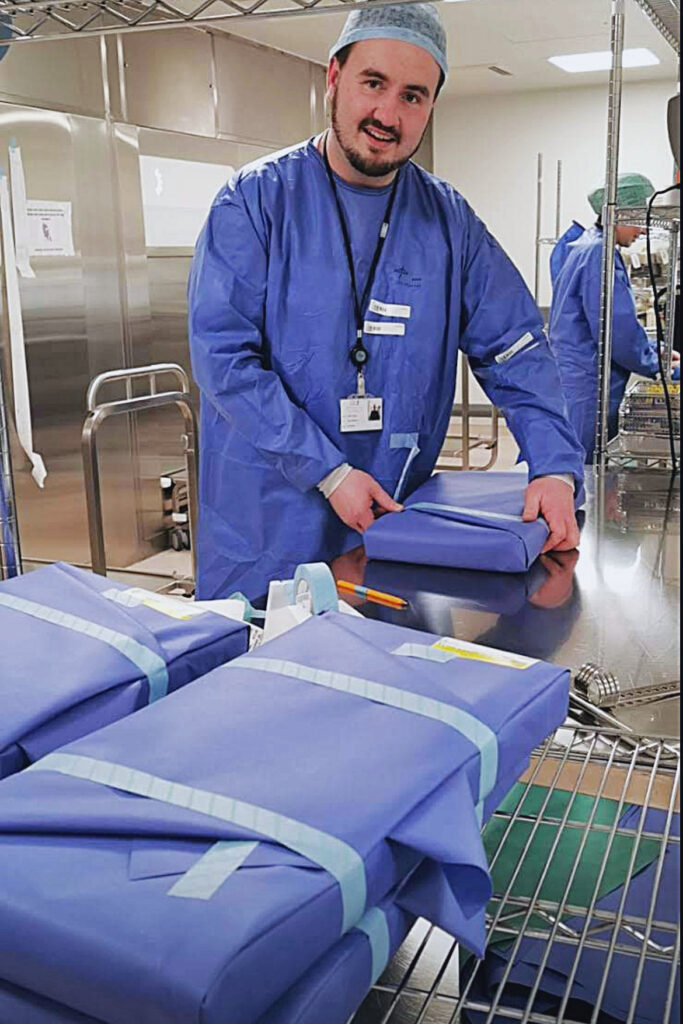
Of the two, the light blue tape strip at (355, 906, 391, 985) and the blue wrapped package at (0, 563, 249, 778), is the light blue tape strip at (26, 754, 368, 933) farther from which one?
the blue wrapped package at (0, 563, 249, 778)

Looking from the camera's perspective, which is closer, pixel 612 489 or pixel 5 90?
pixel 612 489

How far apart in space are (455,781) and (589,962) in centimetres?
21

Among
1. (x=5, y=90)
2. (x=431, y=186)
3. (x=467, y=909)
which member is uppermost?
(x=5, y=90)

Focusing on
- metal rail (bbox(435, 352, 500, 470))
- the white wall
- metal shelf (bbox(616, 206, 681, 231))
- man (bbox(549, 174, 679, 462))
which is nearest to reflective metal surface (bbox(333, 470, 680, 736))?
metal shelf (bbox(616, 206, 681, 231))

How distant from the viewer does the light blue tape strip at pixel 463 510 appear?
5.43 ft

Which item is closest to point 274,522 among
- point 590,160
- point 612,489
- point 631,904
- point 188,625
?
point 612,489

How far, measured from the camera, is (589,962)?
778 mm

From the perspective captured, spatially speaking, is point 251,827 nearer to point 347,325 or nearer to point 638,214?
point 347,325

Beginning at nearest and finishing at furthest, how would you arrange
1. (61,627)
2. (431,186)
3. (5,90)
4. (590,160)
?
(61,627) < (431,186) < (5,90) < (590,160)

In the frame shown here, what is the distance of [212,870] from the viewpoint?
1.91 ft

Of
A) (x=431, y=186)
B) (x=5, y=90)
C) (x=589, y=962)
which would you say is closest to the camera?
(x=589, y=962)

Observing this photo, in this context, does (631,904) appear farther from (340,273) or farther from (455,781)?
(340,273)

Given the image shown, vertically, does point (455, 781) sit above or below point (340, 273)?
below

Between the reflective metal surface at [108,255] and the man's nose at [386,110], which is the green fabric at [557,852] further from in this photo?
the reflective metal surface at [108,255]
